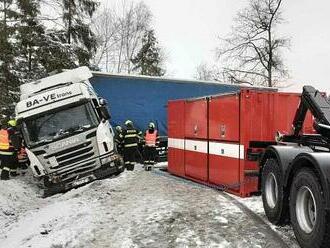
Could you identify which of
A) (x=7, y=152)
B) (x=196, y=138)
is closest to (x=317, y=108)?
(x=196, y=138)

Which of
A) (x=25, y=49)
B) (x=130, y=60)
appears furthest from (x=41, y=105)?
(x=130, y=60)

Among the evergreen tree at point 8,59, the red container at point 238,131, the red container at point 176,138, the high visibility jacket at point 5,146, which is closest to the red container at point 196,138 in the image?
the red container at point 238,131

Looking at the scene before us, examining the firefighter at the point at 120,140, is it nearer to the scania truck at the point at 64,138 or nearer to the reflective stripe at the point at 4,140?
the scania truck at the point at 64,138

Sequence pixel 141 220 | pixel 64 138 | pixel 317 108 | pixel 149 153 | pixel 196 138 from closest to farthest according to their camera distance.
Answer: pixel 317 108, pixel 141 220, pixel 196 138, pixel 64 138, pixel 149 153

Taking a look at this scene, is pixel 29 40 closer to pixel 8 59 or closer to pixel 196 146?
pixel 8 59

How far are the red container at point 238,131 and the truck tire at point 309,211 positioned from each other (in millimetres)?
2763

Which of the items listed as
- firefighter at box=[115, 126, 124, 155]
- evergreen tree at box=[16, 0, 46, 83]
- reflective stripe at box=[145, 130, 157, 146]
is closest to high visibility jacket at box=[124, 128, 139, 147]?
firefighter at box=[115, 126, 124, 155]

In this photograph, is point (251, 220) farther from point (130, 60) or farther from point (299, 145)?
point (130, 60)

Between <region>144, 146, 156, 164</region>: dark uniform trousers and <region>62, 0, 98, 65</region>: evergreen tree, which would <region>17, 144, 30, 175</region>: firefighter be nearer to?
<region>144, 146, 156, 164</region>: dark uniform trousers

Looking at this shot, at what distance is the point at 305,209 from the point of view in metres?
7.09

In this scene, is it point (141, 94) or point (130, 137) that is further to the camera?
point (141, 94)

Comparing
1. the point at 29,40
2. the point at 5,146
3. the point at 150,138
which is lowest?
the point at 5,146

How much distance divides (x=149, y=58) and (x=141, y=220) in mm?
47091

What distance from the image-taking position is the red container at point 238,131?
11.6 m
